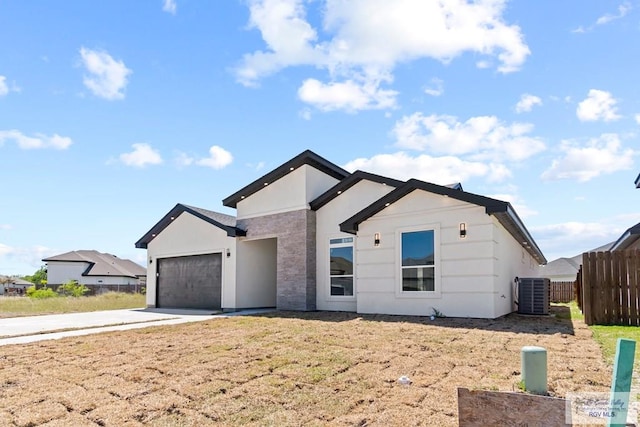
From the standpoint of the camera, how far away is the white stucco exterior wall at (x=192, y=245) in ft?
52.2

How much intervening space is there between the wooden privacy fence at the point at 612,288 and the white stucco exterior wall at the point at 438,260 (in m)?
2.10

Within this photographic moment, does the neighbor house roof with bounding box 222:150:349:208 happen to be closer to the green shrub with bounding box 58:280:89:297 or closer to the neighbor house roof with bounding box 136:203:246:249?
the neighbor house roof with bounding box 136:203:246:249

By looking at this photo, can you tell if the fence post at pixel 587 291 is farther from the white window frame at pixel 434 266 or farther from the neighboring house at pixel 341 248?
the white window frame at pixel 434 266

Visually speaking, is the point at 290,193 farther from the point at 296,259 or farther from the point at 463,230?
the point at 463,230

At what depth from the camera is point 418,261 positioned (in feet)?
38.0

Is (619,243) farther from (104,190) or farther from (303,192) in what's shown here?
(104,190)

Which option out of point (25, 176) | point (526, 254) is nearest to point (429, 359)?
point (526, 254)

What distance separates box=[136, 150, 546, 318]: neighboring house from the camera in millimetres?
10828

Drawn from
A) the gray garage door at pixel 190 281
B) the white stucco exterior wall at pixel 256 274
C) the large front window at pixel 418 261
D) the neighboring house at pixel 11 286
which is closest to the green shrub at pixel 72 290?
the gray garage door at pixel 190 281

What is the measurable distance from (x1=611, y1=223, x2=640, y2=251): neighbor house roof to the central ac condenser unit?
2.51 meters

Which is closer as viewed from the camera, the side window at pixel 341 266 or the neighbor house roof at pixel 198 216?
the side window at pixel 341 266

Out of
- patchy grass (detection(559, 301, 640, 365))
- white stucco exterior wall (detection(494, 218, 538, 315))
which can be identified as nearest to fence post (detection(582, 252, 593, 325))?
patchy grass (detection(559, 301, 640, 365))

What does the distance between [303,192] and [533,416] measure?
12.1 metres

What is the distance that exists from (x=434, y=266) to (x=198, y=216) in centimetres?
1003
